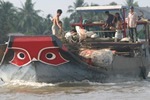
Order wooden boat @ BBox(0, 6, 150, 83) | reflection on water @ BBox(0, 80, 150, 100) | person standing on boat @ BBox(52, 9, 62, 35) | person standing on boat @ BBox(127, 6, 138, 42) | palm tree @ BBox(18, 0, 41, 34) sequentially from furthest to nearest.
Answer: palm tree @ BBox(18, 0, 41, 34) → person standing on boat @ BBox(127, 6, 138, 42) → person standing on boat @ BBox(52, 9, 62, 35) → wooden boat @ BBox(0, 6, 150, 83) → reflection on water @ BBox(0, 80, 150, 100)

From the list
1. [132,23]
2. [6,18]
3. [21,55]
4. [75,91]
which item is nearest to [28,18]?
[6,18]

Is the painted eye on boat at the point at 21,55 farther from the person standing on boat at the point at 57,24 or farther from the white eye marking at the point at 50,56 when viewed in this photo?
the person standing on boat at the point at 57,24

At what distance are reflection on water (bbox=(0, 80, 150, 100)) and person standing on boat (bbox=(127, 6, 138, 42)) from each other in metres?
1.84

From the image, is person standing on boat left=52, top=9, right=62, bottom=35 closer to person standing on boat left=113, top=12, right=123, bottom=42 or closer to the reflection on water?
person standing on boat left=113, top=12, right=123, bottom=42

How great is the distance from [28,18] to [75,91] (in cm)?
4398

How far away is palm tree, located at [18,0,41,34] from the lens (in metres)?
53.6

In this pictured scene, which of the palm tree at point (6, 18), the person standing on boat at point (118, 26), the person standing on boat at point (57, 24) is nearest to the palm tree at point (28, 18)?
the palm tree at point (6, 18)

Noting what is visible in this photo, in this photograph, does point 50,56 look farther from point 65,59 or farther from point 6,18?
point 6,18

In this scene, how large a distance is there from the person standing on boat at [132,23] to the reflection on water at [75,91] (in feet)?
6.04

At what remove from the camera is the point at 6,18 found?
47156 millimetres

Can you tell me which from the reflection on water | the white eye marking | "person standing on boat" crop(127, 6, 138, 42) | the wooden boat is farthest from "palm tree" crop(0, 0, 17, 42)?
the white eye marking

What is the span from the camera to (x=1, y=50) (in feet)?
36.2

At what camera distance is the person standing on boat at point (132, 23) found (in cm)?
1284

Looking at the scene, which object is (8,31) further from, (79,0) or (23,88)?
(23,88)
